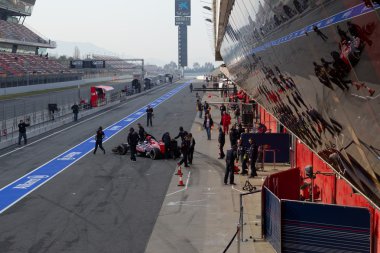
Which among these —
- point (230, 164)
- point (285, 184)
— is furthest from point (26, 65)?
point (285, 184)

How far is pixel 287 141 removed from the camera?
57.4 feet

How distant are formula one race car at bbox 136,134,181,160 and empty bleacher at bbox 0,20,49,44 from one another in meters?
60.1

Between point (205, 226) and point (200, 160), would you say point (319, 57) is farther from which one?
point (200, 160)

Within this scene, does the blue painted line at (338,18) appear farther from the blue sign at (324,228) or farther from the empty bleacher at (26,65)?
the empty bleacher at (26,65)

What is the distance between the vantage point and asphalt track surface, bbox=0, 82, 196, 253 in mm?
10045

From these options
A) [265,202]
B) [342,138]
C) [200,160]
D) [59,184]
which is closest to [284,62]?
[342,138]

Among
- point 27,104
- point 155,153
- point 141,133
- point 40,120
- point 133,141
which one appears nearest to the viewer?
point 133,141

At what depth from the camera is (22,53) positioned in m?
82.4

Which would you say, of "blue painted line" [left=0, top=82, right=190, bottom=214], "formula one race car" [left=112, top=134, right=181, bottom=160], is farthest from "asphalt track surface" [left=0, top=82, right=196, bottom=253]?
"formula one race car" [left=112, top=134, right=181, bottom=160]

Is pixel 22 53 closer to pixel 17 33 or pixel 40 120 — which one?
pixel 17 33

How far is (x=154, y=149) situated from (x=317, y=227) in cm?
1216

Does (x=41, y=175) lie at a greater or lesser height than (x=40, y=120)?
lesser

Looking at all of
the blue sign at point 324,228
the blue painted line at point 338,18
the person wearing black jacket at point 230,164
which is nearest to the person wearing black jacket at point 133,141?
the person wearing black jacket at point 230,164

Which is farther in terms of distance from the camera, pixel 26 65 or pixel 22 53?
pixel 22 53
